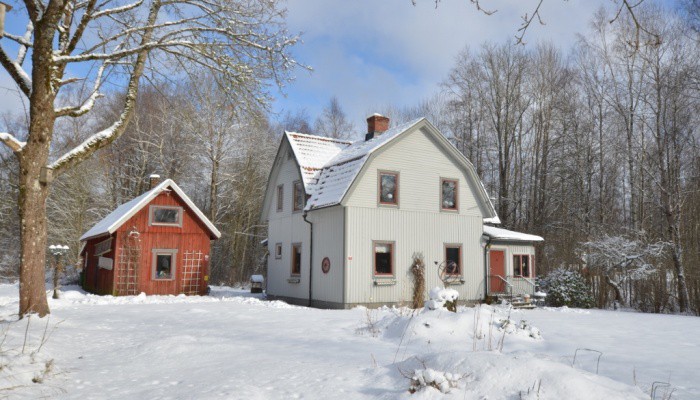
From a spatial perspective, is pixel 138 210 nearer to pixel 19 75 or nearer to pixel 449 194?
pixel 19 75

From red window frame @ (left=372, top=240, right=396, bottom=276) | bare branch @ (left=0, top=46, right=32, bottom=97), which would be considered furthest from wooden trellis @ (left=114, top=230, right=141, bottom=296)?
bare branch @ (left=0, top=46, right=32, bottom=97)

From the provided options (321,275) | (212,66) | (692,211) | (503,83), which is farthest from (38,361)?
(503,83)

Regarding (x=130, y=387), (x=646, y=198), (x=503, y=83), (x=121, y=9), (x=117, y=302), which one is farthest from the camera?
(x=503, y=83)

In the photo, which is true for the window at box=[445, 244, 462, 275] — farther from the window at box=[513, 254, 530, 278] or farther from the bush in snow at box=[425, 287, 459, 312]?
the bush in snow at box=[425, 287, 459, 312]

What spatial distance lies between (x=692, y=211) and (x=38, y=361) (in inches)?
881

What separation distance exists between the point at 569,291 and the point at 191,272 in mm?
16054

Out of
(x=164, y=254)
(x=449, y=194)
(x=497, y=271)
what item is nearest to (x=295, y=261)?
(x=164, y=254)

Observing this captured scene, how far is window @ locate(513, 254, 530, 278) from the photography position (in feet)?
72.7

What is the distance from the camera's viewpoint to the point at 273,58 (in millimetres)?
10961

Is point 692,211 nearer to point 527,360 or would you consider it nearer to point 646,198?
point 646,198

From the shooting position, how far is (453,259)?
65.3ft

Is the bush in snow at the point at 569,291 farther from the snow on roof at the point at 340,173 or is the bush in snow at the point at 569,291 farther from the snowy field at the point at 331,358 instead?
the snow on roof at the point at 340,173

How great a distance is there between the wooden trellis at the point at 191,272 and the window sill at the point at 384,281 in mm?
8889

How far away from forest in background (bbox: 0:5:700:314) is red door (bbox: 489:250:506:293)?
11.8ft
